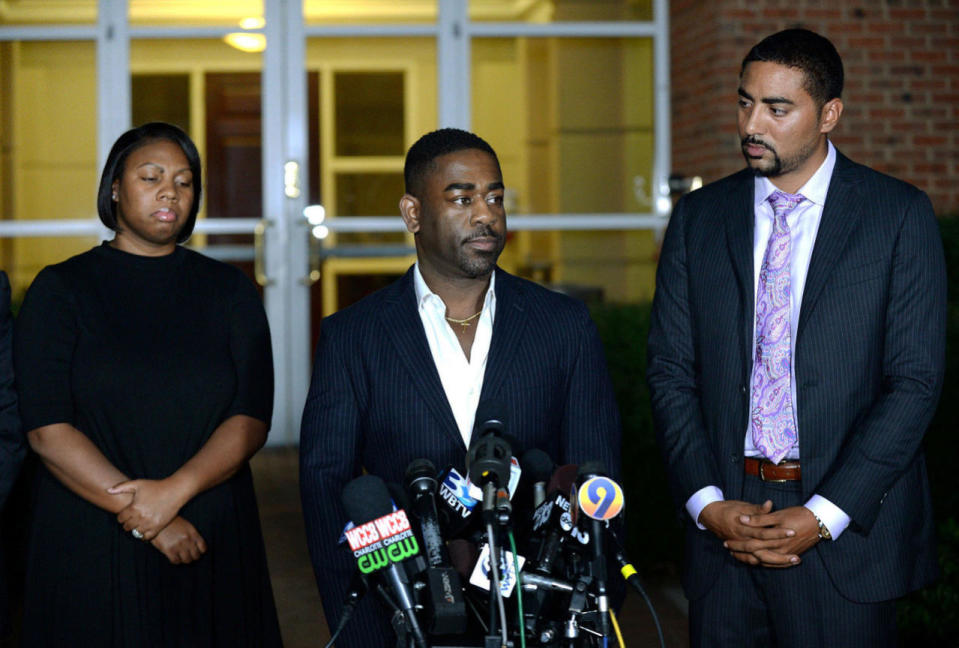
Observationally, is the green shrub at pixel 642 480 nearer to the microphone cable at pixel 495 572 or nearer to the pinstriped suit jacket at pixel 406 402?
the pinstriped suit jacket at pixel 406 402

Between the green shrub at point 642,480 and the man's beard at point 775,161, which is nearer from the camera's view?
the man's beard at point 775,161

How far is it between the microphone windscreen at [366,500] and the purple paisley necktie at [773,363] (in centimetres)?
117

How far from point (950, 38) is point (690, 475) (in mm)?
5649

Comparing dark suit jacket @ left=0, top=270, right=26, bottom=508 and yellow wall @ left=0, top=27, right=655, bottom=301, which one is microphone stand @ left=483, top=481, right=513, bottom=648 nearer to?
dark suit jacket @ left=0, top=270, right=26, bottom=508

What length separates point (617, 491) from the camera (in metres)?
2.33

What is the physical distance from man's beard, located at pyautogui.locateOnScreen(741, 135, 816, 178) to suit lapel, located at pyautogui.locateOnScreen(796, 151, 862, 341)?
0.11m

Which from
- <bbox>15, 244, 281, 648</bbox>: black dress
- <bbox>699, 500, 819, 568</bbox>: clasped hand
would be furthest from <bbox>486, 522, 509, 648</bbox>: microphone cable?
<bbox>15, 244, 281, 648</bbox>: black dress

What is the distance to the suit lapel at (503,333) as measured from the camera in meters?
3.14

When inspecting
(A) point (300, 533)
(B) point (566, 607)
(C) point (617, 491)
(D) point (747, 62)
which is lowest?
(A) point (300, 533)

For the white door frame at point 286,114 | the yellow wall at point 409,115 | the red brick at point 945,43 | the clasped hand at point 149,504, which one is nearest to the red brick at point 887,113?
the red brick at point 945,43

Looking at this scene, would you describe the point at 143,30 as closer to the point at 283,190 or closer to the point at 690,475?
the point at 283,190

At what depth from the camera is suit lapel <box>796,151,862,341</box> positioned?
3135 millimetres

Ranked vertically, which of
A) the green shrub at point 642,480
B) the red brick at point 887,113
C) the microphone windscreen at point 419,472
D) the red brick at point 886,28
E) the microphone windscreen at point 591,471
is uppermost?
the red brick at point 886,28

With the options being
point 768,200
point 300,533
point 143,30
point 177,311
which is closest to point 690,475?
point 768,200
